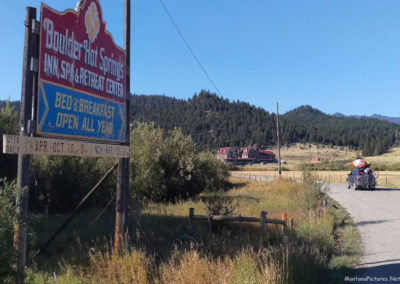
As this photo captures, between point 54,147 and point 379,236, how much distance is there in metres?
8.93

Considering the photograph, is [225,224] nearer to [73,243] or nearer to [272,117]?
[73,243]

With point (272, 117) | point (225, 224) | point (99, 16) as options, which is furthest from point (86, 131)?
point (272, 117)

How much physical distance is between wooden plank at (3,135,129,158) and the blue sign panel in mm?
144

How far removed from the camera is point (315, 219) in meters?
11.4

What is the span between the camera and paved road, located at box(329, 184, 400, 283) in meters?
6.94

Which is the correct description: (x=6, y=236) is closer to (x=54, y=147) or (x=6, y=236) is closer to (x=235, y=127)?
(x=54, y=147)

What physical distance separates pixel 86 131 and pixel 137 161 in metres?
14.7

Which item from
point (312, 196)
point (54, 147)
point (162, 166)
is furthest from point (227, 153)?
point (54, 147)

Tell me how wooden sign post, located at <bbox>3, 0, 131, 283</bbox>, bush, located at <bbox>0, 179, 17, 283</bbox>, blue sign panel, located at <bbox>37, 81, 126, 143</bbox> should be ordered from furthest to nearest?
blue sign panel, located at <bbox>37, 81, 126, 143</bbox>
wooden sign post, located at <bbox>3, 0, 131, 283</bbox>
bush, located at <bbox>0, 179, 17, 283</bbox>

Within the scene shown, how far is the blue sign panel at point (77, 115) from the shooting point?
538cm

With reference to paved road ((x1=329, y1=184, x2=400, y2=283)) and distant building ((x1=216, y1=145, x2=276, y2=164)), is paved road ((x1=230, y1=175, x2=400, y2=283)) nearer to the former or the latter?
paved road ((x1=329, y1=184, x2=400, y2=283))

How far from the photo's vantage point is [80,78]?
6.13m

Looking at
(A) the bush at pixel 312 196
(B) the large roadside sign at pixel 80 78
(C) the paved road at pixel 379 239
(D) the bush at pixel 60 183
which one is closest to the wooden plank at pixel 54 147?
(B) the large roadside sign at pixel 80 78

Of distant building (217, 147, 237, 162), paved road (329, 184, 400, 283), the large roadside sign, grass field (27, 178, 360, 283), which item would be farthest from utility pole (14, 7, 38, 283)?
distant building (217, 147, 237, 162)
